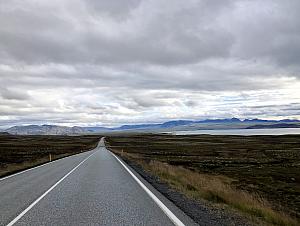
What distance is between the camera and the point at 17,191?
14094mm

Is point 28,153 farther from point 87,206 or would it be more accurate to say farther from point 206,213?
point 206,213

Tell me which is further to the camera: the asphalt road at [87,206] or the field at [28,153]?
the field at [28,153]

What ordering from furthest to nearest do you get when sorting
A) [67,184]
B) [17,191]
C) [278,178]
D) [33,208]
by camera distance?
[278,178], [67,184], [17,191], [33,208]

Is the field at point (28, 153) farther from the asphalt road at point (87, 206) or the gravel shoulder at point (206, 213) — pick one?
the gravel shoulder at point (206, 213)

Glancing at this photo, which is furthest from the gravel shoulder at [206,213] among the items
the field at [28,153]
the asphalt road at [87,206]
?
the field at [28,153]

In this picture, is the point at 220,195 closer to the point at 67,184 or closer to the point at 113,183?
the point at 113,183

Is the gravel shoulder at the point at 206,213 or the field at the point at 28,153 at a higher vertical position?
the field at the point at 28,153

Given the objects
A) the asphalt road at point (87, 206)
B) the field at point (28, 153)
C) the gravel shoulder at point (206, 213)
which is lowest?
the gravel shoulder at point (206, 213)

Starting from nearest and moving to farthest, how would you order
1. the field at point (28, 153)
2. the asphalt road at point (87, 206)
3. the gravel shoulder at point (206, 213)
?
the gravel shoulder at point (206, 213) < the asphalt road at point (87, 206) < the field at point (28, 153)

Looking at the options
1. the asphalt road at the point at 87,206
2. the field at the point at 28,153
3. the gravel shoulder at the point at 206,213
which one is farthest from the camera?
the field at the point at 28,153

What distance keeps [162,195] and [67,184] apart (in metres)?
5.17

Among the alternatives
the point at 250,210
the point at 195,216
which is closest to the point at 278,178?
the point at 250,210

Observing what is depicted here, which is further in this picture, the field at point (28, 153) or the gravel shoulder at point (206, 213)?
the field at point (28, 153)

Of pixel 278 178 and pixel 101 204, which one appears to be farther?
pixel 278 178
